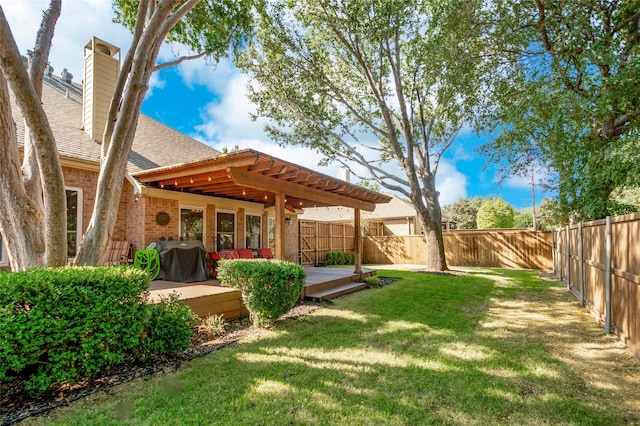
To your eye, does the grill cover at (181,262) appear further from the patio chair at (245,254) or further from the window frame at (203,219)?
the patio chair at (245,254)

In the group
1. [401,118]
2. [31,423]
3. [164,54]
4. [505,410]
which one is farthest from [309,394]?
[401,118]

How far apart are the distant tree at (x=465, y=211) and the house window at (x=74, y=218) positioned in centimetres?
3754

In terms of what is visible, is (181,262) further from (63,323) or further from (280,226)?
(63,323)

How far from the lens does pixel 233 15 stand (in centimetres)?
856

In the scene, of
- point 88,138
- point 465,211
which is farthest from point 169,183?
point 465,211

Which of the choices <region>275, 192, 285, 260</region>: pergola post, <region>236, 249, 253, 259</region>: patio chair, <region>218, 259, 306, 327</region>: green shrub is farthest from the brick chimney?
<region>218, 259, 306, 327</region>: green shrub

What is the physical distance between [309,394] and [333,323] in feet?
8.91

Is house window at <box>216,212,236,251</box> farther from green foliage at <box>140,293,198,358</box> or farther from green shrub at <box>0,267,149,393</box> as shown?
green shrub at <box>0,267,149,393</box>

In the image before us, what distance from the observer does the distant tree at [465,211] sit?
1577 inches

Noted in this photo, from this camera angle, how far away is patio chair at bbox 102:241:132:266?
8.52 meters

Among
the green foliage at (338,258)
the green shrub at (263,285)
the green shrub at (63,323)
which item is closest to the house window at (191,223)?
the green shrub at (263,285)

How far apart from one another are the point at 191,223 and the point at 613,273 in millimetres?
9664

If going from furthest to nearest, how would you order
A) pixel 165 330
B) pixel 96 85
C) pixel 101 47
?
pixel 101 47, pixel 96 85, pixel 165 330

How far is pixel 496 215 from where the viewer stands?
1195 inches
